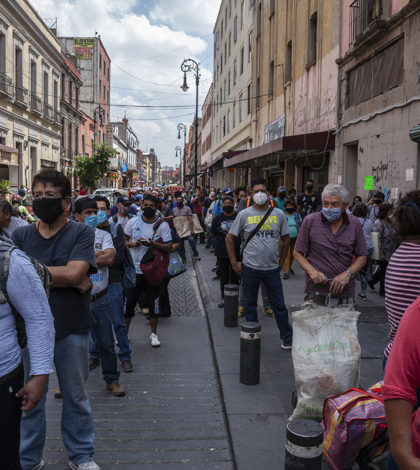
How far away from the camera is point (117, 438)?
3742 mm

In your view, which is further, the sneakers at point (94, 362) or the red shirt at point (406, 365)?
the sneakers at point (94, 362)

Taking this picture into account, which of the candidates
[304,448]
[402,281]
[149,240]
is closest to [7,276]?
[304,448]

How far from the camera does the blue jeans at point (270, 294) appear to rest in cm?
551

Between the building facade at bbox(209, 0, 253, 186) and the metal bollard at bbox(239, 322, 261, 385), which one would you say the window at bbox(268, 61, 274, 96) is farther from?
the metal bollard at bbox(239, 322, 261, 385)

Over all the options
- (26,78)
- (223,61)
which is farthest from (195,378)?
(223,61)

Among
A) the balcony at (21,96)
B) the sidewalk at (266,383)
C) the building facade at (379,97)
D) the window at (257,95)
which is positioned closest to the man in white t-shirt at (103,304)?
the sidewalk at (266,383)

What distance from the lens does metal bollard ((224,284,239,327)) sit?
266 inches

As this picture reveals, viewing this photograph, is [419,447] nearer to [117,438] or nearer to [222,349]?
[117,438]

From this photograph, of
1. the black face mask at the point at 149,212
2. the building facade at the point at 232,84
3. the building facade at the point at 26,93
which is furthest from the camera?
the building facade at the point at 232,84

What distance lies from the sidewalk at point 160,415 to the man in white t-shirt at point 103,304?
0.23 metres

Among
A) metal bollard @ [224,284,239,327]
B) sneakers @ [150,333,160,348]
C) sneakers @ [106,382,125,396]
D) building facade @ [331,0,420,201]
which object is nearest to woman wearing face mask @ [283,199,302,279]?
building facade @ [331,0,420,201]

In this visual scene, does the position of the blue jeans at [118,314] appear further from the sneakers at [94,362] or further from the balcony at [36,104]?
the balcony at [36,104]

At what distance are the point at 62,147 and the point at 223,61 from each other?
16.1m

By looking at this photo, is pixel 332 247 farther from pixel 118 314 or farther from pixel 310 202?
pixel 310 202
